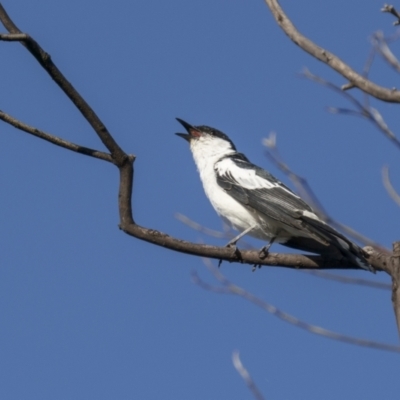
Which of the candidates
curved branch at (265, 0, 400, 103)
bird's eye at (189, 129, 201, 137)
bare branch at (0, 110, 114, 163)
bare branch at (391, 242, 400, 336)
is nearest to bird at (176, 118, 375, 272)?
bird's eye at (189, 129, 201, 137)

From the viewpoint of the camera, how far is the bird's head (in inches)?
320

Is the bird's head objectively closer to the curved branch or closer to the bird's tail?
the bird's tail

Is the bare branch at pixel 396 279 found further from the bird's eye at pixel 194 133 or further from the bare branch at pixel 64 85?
the bird's eye at pixel 194 133

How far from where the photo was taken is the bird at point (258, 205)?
611 centimetres

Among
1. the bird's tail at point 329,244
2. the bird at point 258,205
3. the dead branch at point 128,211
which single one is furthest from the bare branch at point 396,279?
the bird at point 258,205

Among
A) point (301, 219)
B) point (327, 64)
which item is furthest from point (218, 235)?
point (327, 64)

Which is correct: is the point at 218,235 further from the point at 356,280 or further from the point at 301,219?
the point at 356,280

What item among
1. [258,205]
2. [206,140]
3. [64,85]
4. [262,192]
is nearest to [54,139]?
[64,85]

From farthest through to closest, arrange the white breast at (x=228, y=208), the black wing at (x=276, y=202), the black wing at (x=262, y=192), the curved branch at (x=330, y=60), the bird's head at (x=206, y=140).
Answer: the bird's head at (x=206, y=140) < the white breast at (x=228, y=208) < the black wing at (x=262, y=192) < the black wing at (x=276, y=202) < the curved branch at (x=330, y=60)

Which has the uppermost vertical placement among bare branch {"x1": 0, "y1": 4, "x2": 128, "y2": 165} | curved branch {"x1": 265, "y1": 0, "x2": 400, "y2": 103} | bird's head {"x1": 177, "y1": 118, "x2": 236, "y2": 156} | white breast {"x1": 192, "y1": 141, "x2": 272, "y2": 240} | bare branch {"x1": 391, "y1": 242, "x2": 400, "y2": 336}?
bird's head {"x1": 177, "y1": 118, "x2": 236, "y2": 156}

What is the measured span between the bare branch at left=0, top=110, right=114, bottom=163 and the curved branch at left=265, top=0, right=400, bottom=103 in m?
1.66

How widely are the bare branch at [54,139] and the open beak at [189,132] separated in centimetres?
373

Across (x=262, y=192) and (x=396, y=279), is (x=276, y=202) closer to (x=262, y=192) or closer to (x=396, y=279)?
(x=262, y=192)

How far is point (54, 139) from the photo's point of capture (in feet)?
14.9
